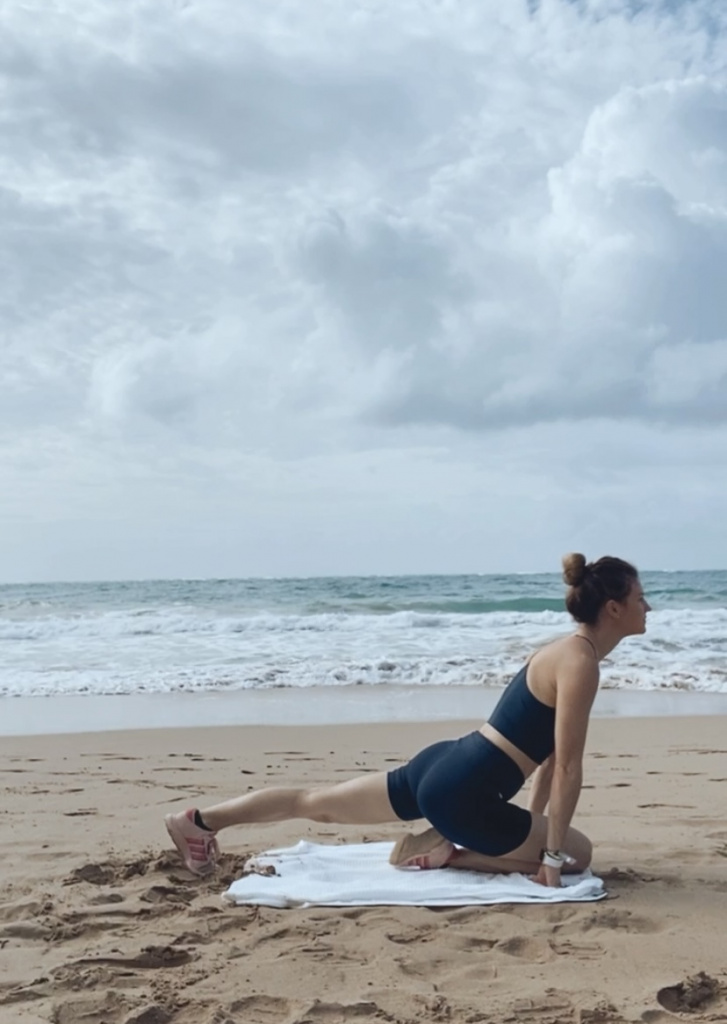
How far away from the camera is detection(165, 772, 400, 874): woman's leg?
13.6 feet

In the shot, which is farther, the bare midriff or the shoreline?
the shoreline

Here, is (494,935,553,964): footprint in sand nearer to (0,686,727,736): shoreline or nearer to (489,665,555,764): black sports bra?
(489,665,555,764): black sports bra

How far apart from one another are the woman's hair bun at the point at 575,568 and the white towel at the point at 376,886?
127 cm

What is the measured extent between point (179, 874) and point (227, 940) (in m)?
0.85

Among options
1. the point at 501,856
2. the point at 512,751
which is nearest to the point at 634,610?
the point at 512,751

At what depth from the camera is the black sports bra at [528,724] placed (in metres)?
3.97

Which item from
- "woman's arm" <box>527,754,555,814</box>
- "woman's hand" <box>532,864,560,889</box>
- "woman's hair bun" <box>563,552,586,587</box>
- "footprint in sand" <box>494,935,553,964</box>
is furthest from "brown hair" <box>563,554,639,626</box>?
"footprint in sand" <box>494,935,553,964</box>

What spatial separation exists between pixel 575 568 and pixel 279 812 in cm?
174

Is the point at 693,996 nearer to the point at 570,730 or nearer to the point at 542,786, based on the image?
the point at 570,730

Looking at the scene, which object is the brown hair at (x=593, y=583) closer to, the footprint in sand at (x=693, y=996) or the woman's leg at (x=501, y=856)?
the woman's leg at (x=501, y=856)

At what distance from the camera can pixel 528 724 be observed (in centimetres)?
397

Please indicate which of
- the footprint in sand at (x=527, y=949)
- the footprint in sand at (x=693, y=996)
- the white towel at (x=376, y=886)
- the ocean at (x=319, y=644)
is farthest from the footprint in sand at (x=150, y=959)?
the ocean at (x=319, y=644)

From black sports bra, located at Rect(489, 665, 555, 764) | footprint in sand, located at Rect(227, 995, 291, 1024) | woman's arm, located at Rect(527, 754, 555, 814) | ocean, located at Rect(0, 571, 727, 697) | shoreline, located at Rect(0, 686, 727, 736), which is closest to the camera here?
footprint in sand, located at Rect(227, 995, 291, 1024)

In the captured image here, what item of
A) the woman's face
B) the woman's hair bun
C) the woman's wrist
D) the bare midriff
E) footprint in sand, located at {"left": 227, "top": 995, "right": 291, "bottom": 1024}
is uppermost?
the woman's hair bun
